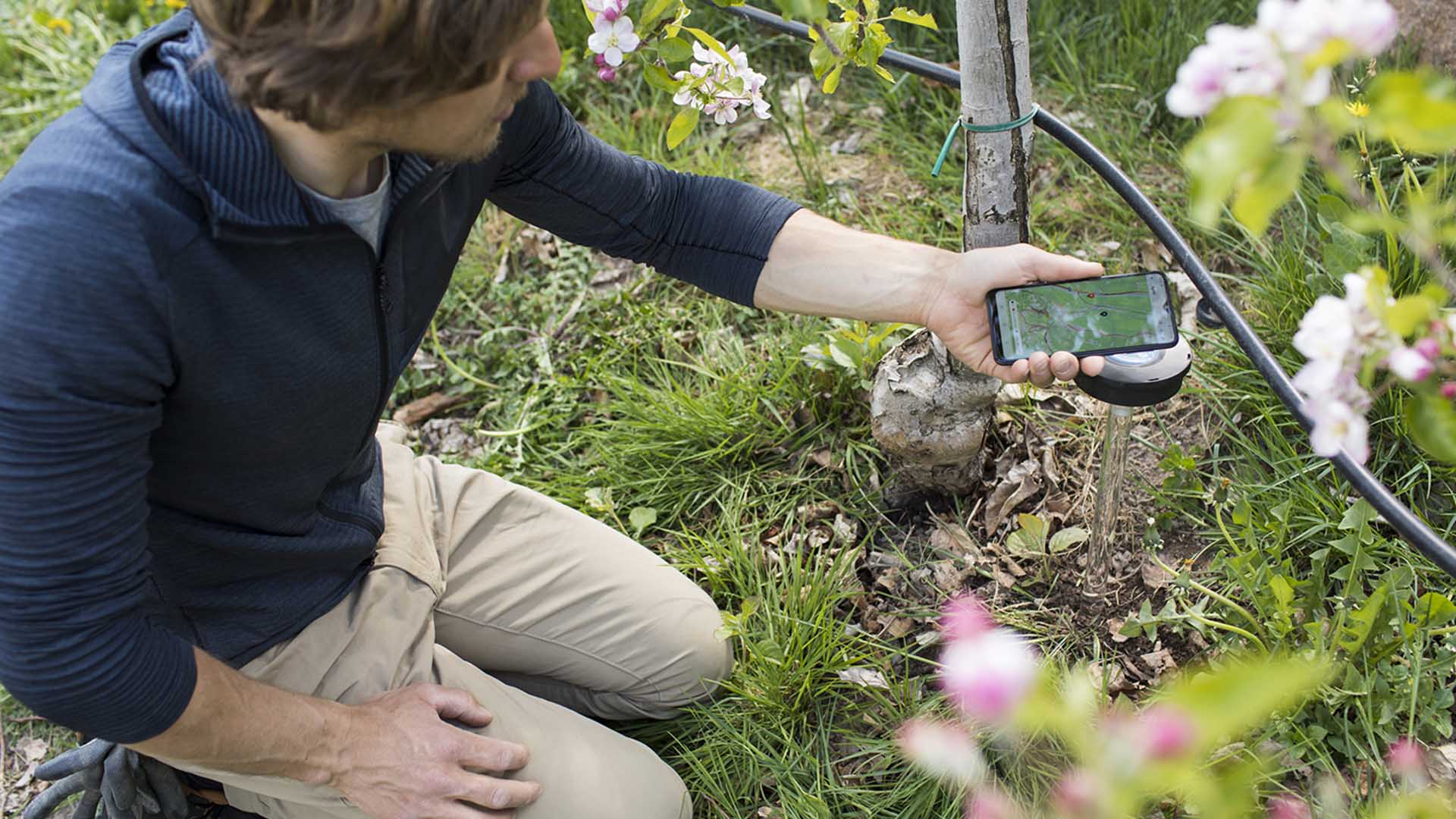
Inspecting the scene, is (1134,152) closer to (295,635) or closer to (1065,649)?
(1065,649)

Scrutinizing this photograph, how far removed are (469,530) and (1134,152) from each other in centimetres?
162

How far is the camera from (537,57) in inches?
47.9

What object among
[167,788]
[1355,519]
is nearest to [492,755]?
[167,788]

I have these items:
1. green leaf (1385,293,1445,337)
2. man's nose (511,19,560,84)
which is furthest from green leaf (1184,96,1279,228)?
man's nose (511,19,560,84)

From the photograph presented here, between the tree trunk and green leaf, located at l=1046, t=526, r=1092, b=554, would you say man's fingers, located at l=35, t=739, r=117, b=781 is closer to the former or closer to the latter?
the tree trunk

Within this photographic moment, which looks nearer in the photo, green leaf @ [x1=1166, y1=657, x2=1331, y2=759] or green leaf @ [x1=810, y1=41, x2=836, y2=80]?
green leaf @ [x1=1166, y1=657, x2=1331, y2=759]

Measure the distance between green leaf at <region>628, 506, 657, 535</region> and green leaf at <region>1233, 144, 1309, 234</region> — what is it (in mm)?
1643

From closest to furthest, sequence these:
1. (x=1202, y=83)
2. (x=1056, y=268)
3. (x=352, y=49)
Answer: (x=1202, y=83), (x=352, y=49), (x=1056, y=268)

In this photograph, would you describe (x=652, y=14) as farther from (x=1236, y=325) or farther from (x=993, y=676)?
(x=993, y=676)

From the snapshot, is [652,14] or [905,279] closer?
[652,14]

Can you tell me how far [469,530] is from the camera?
1.96 meters

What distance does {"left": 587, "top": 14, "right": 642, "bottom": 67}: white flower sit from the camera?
149 cm

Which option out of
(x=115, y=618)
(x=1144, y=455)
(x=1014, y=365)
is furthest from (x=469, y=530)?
(x=1144, y=455)

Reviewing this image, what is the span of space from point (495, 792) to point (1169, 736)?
1.18 metres
